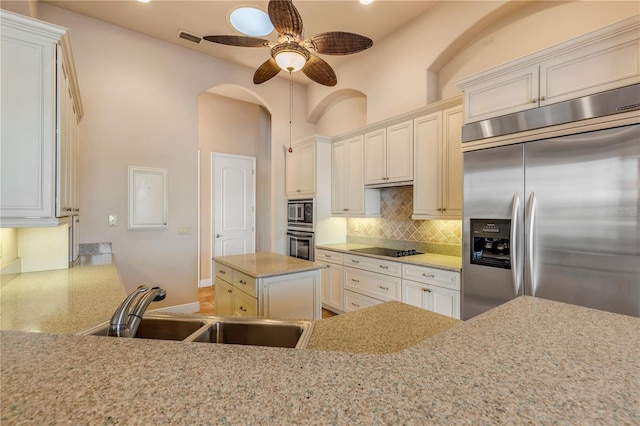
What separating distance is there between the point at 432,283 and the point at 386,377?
96.6 inches

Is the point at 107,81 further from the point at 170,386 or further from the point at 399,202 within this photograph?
the point at 170,386

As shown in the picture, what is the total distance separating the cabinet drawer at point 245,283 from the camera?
2204 mm

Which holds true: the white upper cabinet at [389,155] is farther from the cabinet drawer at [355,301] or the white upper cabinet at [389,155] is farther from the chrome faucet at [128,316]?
the chrome faucet at [128,316]

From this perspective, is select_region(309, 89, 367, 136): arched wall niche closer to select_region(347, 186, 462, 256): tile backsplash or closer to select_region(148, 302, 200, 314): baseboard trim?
select_region(347, 186, 462, 256): tile backsplash

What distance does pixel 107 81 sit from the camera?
334cm

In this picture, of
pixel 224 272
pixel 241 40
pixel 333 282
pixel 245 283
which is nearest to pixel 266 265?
pixel 245 283

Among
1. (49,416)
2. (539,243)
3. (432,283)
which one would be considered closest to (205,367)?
(49,416)

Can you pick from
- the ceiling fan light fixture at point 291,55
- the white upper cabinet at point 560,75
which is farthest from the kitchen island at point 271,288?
the white upper cabinet at point 560,75

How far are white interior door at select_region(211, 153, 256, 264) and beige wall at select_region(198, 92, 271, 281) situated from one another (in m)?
0.10

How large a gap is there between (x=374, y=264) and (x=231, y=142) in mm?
3567

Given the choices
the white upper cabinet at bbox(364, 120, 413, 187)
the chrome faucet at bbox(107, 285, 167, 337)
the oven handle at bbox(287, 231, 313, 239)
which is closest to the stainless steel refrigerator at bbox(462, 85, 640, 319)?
the white upper cabinet at bbox(364, 120, 413, 187)

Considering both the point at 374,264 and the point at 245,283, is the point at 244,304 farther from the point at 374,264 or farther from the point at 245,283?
the point at 374,264

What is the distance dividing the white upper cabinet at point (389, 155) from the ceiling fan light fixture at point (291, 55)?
4.75 feet

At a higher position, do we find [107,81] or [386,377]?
[107,81]
